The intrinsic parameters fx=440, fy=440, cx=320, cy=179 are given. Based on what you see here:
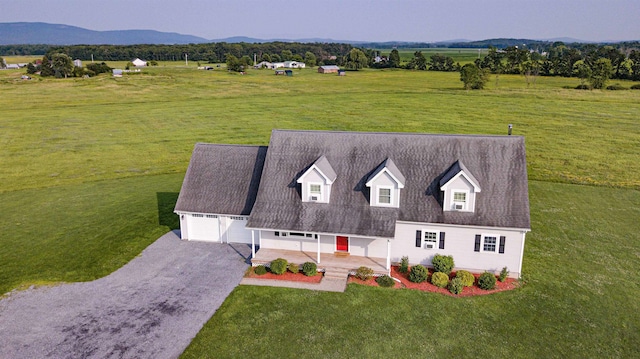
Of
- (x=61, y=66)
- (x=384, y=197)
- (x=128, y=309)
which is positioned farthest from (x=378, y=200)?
(x=61, y=66)

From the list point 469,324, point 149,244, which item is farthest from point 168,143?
point 469,324

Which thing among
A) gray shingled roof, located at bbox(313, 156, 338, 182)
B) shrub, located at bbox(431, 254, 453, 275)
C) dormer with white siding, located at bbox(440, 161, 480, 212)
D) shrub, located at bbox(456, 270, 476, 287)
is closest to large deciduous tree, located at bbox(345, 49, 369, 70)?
gray shingled roof, located at bbox(313, 156, 338, 182)

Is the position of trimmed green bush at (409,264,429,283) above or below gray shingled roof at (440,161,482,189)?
below

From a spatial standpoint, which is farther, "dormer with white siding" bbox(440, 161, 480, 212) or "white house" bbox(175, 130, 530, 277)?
"white house" bbox(175, 130, 530, 277)

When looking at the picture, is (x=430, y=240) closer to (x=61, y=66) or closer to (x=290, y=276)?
(x=290, y=276)

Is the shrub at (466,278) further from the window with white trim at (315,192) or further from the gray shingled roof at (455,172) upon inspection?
the window with white trim at (315,192)

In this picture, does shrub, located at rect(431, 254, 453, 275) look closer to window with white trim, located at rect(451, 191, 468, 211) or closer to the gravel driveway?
window with white trim, located at rect(451, 191, 468, 211)
